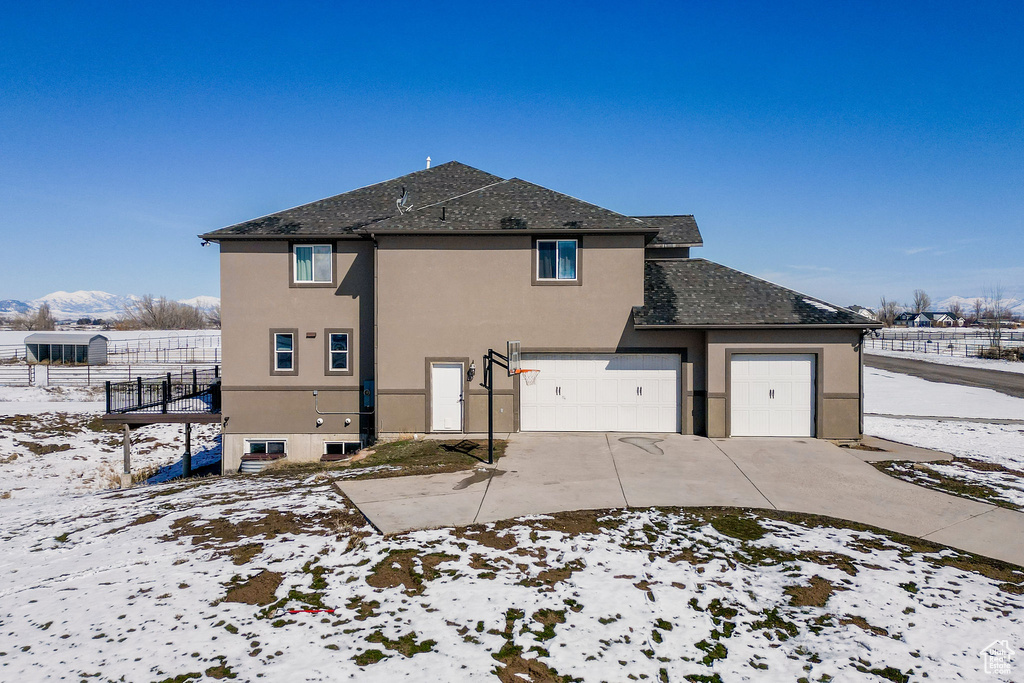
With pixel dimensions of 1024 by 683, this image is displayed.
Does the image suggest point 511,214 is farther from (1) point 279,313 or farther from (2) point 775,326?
(2) point 775,326

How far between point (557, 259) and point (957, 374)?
3171 cm

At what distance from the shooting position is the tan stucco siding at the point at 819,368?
1288 cm

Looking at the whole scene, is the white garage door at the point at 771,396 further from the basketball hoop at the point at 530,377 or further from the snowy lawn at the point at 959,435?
the basketball hoop at the point at 530,377

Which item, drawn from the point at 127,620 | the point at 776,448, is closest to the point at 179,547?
the point at 127,620

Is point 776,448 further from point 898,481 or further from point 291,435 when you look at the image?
point 291,435

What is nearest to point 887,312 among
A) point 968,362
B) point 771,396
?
point 968,362

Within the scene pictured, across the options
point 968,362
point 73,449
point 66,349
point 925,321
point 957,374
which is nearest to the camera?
point 73,449

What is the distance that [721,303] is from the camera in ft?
44.7

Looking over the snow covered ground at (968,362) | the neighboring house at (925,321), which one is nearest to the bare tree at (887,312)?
the neighboring house at (925,321)

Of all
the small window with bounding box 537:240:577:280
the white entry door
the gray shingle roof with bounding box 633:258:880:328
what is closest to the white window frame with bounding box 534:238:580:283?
the small window with bounding box 537:240:577:280

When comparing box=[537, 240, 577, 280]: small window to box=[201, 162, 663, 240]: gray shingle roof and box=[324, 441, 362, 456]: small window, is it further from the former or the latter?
box=[324, 441, 362, 456]: small window

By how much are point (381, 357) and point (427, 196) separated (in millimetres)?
5501

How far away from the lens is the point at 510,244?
13453mm

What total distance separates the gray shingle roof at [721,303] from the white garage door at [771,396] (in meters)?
1.01
